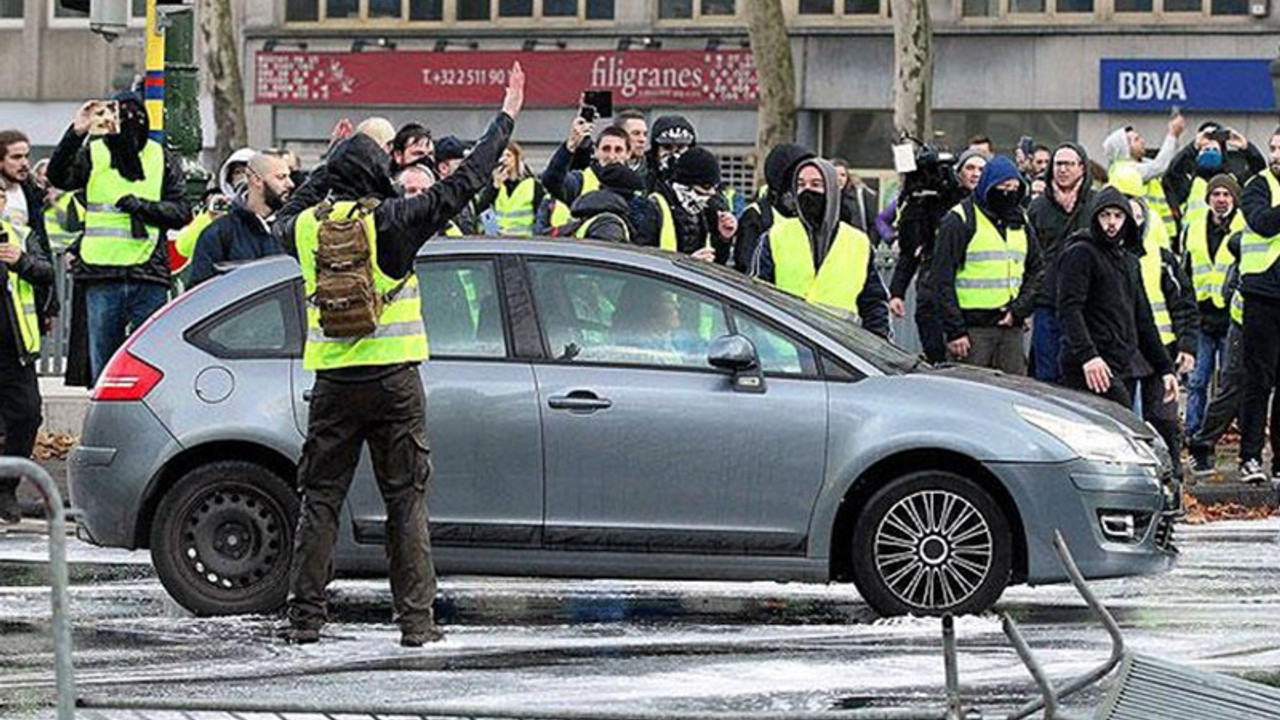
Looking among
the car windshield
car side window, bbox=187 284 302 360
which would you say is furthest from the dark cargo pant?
the car windshield

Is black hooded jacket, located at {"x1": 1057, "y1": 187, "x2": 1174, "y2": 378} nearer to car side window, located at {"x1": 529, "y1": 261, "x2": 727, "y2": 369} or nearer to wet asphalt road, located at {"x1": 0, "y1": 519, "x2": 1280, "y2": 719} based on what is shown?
wet asphalt road, located at {"x1": 0, "y1": 519, "x2": 1280, "y2": 719}

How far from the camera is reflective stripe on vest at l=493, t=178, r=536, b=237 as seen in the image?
1930cm

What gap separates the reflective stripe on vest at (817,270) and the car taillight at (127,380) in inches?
136

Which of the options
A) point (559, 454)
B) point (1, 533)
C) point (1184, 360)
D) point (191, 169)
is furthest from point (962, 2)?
point (559, 454)

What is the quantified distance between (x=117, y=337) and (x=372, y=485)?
580cm

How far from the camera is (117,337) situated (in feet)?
55.0

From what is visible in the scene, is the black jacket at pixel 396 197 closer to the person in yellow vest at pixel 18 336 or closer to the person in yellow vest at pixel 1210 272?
the person in yellow vest at pixel 18 336

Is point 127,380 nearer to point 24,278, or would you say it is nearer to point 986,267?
point 24,278

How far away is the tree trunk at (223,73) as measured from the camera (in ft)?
136

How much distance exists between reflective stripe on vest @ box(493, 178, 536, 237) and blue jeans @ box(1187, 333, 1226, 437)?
441cm

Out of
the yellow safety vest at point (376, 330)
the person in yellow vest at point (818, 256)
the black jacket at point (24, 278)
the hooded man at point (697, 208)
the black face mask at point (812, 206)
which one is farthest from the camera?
the hooded man at point (697, 208)

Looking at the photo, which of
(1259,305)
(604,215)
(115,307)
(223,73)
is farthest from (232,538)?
(223,73)

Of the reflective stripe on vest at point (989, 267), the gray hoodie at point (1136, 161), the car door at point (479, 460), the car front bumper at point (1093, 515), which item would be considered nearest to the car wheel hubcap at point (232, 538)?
the car door at point (479, 460)

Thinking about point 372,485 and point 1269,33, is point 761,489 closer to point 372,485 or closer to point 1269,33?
point 372,485
